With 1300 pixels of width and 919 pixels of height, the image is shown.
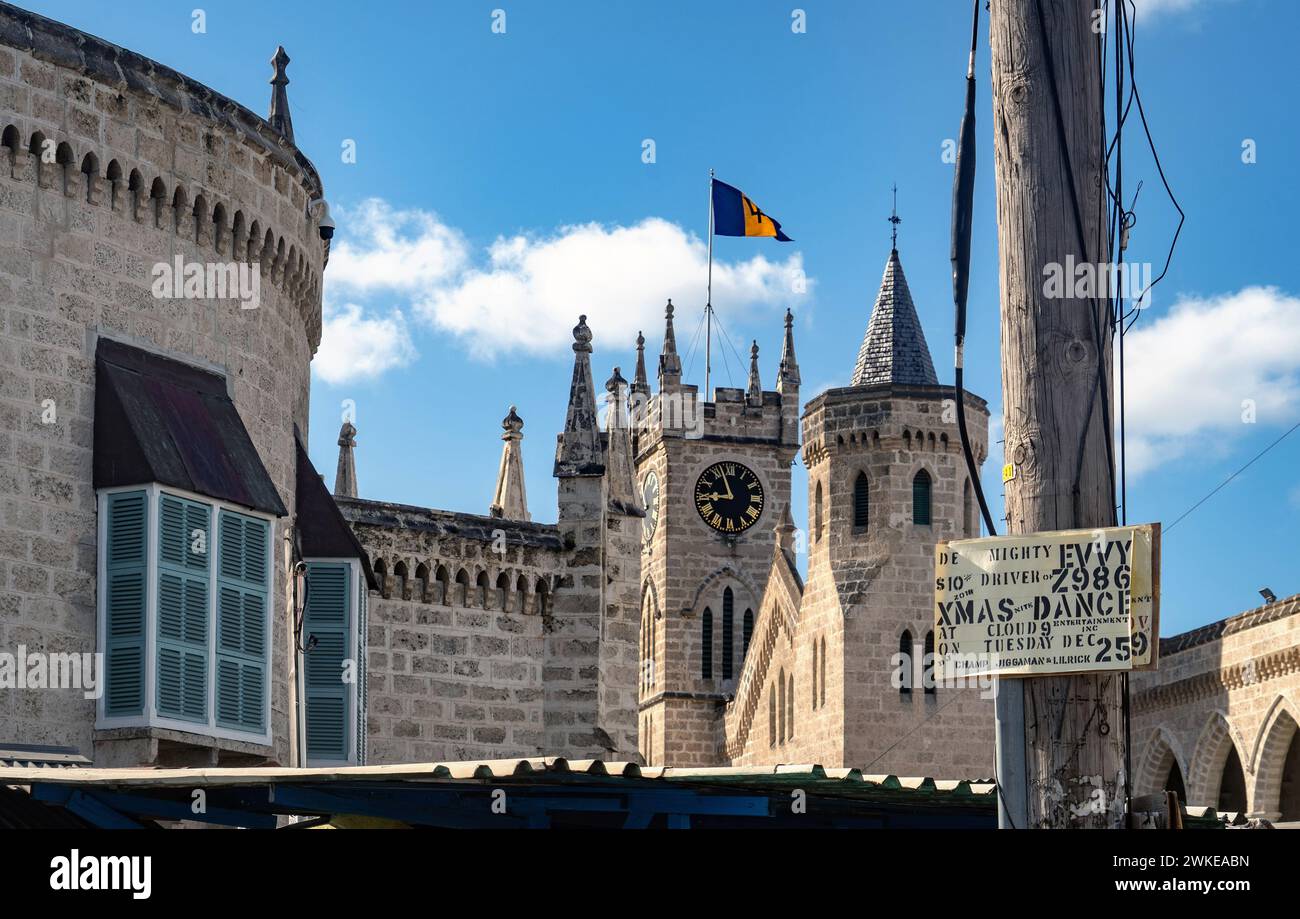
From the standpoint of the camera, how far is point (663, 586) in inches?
2729

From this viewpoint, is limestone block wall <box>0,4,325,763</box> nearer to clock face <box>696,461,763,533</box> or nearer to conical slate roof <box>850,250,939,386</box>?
conical slate roof <box>850,250,939,386</box>

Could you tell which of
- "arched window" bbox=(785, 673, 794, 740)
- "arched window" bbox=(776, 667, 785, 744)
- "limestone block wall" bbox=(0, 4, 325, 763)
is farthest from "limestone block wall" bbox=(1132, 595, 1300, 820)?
"limestone block wall" bbox=(0, 4, 325, 763)

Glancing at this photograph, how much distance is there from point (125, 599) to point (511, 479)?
14.1 meters

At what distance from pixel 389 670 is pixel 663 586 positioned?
4592 centimetres

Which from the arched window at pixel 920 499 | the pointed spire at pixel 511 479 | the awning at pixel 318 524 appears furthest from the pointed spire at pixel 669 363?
the awning at pixel 318 524

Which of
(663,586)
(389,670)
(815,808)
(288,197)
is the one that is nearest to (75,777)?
(815,808)

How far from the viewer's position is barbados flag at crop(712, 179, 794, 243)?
56.8 meters

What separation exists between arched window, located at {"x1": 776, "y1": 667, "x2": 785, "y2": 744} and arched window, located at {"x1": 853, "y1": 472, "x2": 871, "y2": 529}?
6751 mm

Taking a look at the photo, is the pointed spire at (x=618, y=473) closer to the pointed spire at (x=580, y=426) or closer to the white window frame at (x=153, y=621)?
the pointed spire at (x=580, y=426)

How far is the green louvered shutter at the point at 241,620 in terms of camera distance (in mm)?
15945

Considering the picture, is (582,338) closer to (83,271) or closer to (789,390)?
(83,271)

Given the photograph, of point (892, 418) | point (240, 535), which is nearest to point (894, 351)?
point (892, 418)

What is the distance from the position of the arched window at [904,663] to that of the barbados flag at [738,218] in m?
11.7
